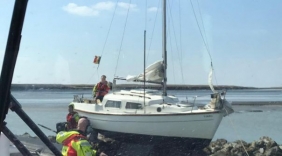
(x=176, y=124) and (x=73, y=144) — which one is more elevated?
(x=73, y=144)

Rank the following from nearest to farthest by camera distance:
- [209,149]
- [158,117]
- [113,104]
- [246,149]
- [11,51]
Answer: [11,51]
[158,117]
[113,104]
[246,149]
[209,149]

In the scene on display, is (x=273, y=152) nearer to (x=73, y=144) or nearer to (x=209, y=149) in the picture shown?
(x=209, y=149)

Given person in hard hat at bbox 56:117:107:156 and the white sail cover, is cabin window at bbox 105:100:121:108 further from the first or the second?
person in hard hat at bbox 56:117:107:156

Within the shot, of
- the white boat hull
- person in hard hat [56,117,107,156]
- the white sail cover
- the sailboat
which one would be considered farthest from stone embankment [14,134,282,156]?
person in hard hat [56,117,107,156]

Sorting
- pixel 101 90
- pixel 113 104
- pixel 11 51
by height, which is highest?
pixel 11 51

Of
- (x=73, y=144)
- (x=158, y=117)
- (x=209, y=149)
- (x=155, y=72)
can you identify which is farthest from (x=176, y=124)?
(x=73, y=144)

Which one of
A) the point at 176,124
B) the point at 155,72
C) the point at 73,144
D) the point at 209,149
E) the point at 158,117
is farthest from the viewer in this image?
the point at 155,72

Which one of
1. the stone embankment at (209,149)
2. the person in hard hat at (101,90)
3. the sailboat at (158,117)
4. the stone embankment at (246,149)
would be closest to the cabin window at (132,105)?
the sailboat at (158,117)

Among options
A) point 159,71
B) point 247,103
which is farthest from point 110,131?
point 247,103

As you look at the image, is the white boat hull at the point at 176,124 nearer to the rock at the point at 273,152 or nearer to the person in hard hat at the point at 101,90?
the person in hard hat at the point at 101,90

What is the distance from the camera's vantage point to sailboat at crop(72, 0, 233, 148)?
16125mm

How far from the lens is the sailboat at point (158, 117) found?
16.1m

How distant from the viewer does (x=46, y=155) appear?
19.6 ft

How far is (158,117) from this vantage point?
53.4 ft
